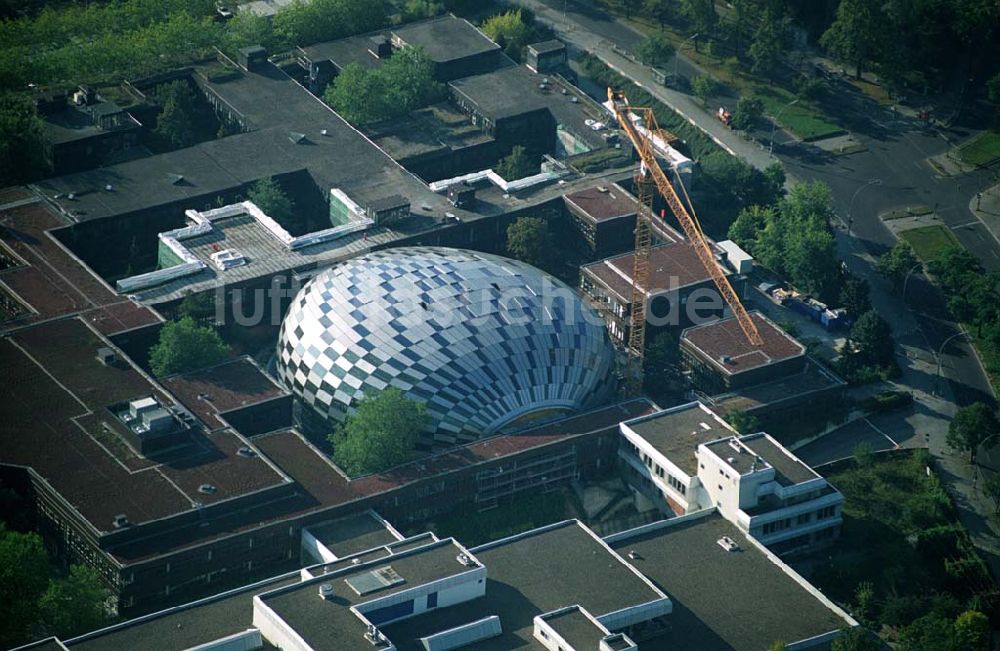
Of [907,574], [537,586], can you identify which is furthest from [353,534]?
[907,574]

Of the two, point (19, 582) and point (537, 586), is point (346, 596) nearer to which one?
point (537, 586)

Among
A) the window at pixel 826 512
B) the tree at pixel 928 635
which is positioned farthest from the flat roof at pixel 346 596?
the tree at pixel 928 635

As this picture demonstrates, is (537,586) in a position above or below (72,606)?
above

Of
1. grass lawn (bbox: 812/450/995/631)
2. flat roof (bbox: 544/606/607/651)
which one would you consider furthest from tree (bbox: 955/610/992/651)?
flat roof (bbox: 544/606/607/651)

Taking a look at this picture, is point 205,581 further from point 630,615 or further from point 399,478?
point 630,615

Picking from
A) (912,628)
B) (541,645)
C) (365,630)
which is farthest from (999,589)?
(365,630)

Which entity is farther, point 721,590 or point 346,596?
point 721,590

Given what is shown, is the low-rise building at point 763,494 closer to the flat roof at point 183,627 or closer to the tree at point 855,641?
the tree at point 855,641
